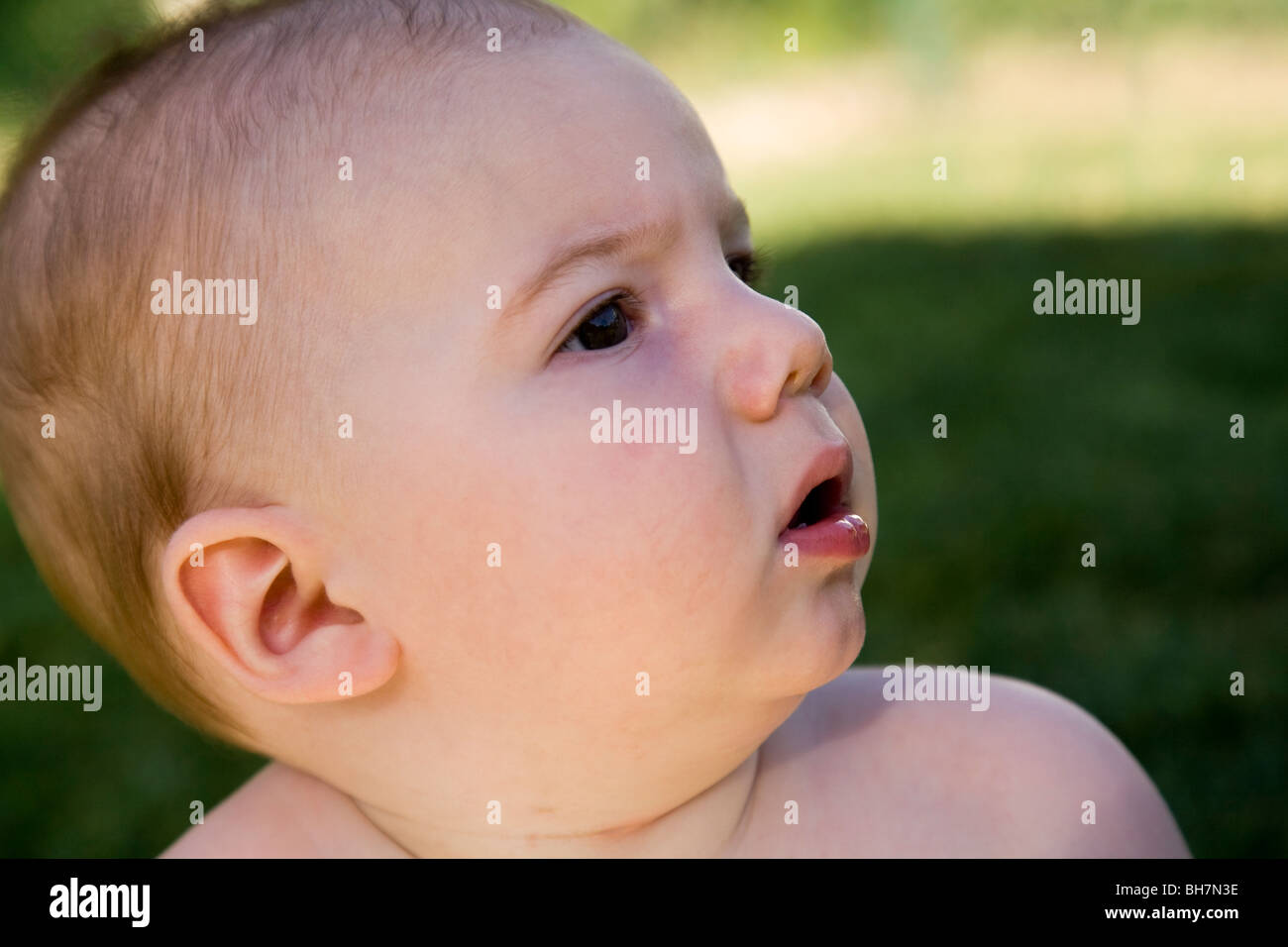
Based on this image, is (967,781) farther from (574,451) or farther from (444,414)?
(444,414)

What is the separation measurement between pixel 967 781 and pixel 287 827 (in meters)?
0.89

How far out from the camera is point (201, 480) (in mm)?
1546

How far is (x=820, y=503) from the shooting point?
1607mm

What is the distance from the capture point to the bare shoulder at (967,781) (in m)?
1.77

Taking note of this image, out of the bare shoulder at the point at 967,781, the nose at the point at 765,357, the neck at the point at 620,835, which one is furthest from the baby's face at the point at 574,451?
the bare shoulder at the point at 967,781

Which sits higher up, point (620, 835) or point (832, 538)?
point (832, 538)

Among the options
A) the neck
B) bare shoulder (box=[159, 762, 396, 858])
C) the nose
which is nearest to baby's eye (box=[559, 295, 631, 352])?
the nose

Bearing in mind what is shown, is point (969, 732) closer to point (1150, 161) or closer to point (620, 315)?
point (620, 315)

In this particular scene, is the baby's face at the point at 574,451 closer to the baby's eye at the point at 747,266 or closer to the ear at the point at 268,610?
the ear at the point at 268,610

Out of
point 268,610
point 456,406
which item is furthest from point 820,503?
point 268,610

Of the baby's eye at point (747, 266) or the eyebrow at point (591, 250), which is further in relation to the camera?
the baby's eye at point (747, 266)

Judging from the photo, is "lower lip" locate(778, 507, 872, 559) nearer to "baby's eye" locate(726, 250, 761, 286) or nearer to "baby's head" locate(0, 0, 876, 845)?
"baby's head" locate(0, 0, 876, 845)

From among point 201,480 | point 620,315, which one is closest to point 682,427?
point 620,315
